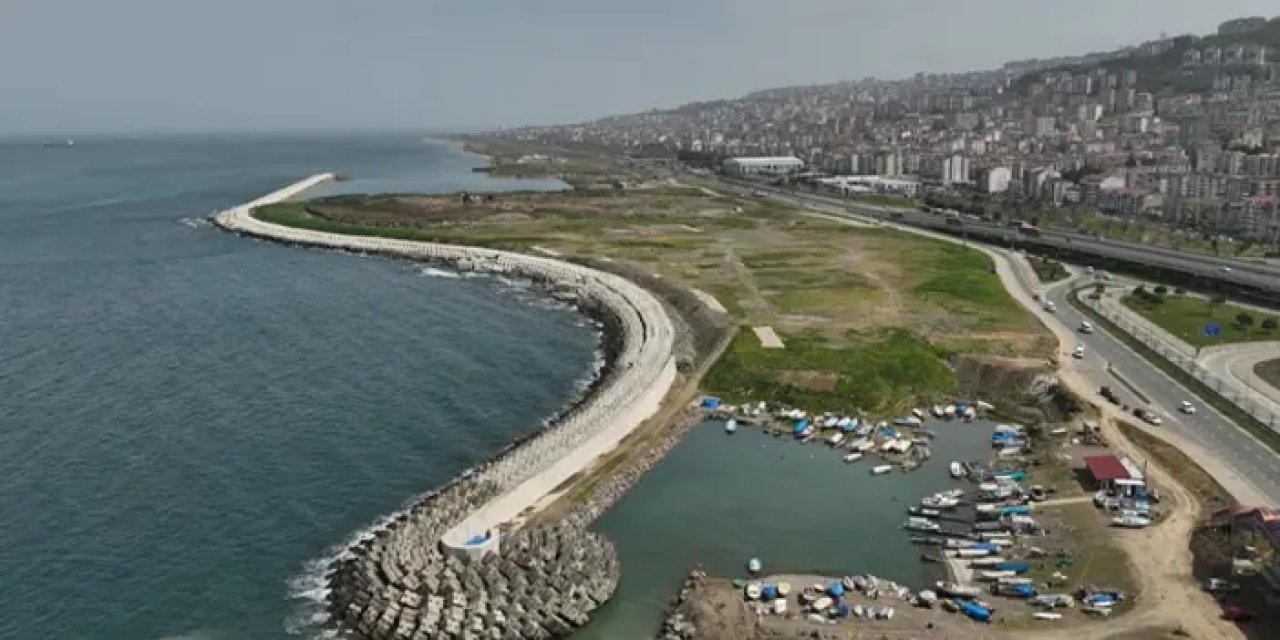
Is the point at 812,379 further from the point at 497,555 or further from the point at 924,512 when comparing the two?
the point at 497,555

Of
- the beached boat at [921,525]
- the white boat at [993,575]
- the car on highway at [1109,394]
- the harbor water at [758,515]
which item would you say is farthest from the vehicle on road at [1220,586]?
the car on highway at [1109,394]

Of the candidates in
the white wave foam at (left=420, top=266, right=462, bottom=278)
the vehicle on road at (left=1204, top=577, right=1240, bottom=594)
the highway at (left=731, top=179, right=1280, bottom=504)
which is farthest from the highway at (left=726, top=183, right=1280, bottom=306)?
the white wave foam at (left=420, top=266, right=462, bottom=278)

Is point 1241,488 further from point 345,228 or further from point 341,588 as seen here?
point 345,228

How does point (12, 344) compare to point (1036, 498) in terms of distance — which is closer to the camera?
point (1036, 498)

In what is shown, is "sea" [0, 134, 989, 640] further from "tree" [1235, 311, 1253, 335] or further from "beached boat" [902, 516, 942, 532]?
"tree" [1235, 311, 1253, 335]

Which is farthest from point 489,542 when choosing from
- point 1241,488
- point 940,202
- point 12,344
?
point 940,202
